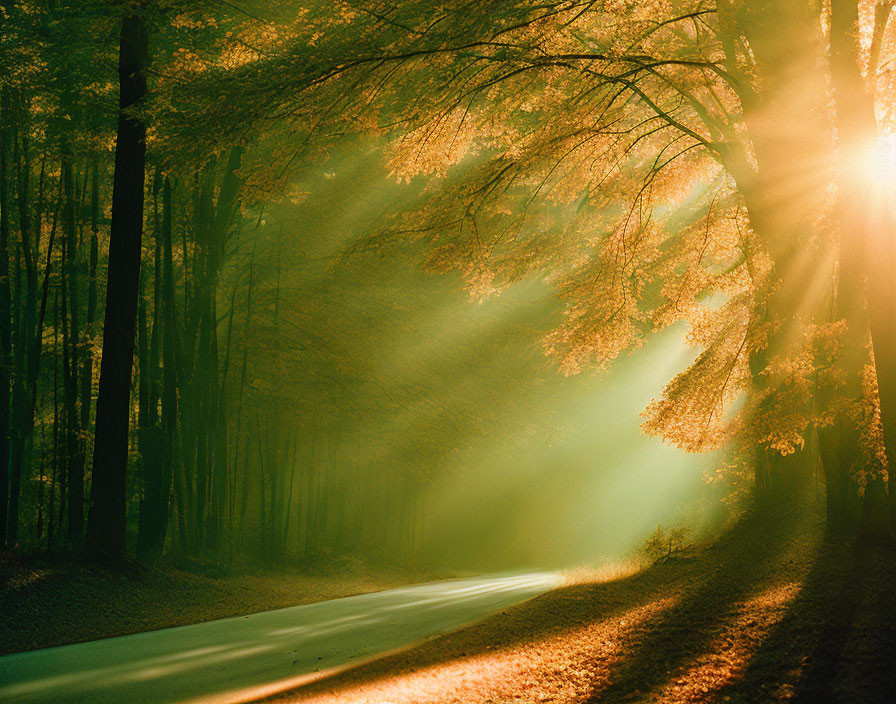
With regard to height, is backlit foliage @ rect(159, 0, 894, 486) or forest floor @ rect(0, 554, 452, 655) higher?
backlit foliage @ rect(159, 0, 894, 486)

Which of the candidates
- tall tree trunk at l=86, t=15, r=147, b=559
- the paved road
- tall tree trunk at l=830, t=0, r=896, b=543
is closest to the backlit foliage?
tall tree trunk at l=830, t=0, r=896, b=543

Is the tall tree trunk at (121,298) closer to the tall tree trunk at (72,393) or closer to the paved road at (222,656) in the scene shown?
the tall tree trunk at (72,393)

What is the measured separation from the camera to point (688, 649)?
16.7 ft

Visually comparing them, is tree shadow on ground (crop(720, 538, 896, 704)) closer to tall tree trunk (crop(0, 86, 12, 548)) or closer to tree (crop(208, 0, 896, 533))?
tree (crop(208, 0, 896, 533))

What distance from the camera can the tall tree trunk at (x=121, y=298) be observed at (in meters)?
10.5

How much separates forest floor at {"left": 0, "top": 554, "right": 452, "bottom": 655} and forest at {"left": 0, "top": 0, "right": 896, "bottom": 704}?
0.06 metres

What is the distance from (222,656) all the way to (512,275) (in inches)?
266

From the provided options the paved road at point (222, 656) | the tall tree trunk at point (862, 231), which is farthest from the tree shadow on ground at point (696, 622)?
the paved road at point (222, 656)

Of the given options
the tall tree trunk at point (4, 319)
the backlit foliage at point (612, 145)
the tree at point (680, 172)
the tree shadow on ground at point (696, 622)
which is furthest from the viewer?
the tall tree trunk at point (4, 319)

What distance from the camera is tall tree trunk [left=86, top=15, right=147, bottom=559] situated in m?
10.5

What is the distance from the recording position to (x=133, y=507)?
88.9 ft

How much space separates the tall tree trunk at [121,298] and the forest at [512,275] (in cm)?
4

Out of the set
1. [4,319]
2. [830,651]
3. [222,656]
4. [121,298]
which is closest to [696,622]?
[830,651]

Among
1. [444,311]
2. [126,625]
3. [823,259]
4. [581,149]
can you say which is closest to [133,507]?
[444,311]
